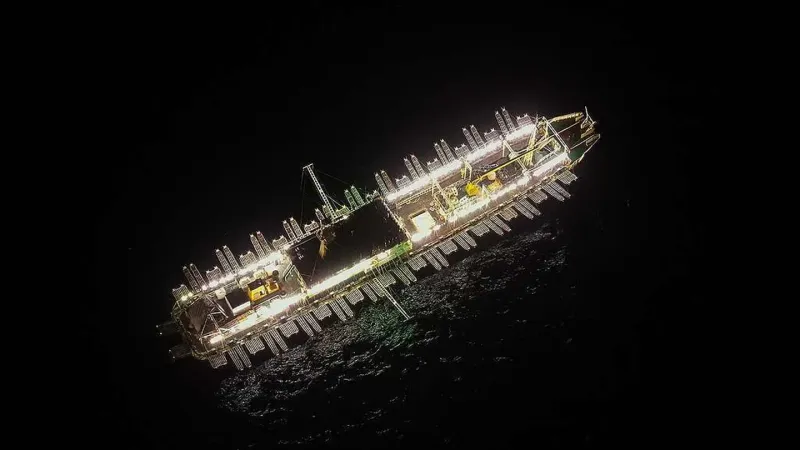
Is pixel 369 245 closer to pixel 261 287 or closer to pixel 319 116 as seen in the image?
pixel 261 287

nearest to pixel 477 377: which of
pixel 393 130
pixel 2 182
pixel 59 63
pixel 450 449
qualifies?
pixel 450 449

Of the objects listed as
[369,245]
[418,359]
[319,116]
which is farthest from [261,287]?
[319,116]

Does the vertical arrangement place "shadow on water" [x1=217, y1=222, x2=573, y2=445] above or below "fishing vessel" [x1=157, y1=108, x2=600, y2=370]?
below

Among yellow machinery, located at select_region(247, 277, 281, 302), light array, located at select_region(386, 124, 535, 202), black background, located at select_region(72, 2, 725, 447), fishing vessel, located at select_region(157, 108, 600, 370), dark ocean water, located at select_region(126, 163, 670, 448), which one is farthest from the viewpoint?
light array, located at select_region(386, 124, 535, 202)

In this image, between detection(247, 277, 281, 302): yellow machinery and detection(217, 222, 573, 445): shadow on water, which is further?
detection(247, 277, 281, 302): yellow machinery

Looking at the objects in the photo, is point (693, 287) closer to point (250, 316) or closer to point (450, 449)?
point (450, 449)

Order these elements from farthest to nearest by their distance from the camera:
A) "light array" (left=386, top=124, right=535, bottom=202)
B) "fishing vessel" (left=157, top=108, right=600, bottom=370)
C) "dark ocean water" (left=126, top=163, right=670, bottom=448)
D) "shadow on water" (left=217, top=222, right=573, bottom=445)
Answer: "light array" (left=386, top=124, right=535, bottom=202) → "fishing vessel" (left=157, top=108, right=600, bottom=370) → "shadow on water" (left=217, top=222, right=573, bottom=445) → "dark ocean water" (left=126, top=163, right=670, bottom=448)

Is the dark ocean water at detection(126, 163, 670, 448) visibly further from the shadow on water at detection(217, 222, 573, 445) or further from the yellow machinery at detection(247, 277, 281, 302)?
the yellow machinery at detection(247, 277, 281, 302)

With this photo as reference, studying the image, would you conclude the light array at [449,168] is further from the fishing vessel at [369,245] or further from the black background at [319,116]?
the black background at [319,116]

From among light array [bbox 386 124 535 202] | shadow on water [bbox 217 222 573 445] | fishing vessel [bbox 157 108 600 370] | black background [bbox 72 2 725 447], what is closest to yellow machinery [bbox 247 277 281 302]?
fishing vessel [bbox 157 108 600 370]

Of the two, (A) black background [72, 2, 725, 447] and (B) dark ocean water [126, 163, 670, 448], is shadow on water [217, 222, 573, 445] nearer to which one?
(B) dark ocean water [126, 163, 670, 448]
